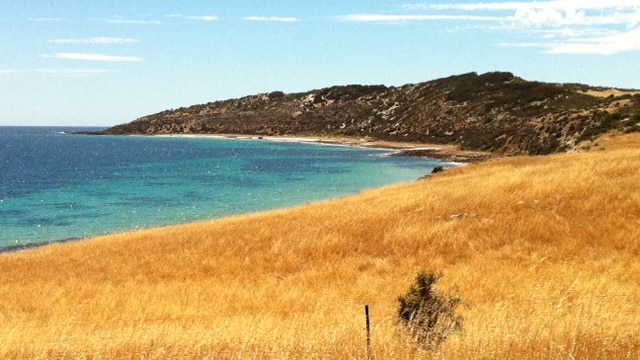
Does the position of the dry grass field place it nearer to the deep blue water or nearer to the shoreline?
the deep blue water

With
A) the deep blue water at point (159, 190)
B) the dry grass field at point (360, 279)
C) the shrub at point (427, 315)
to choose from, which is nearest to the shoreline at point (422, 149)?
the deep blue water at point (159, 190)

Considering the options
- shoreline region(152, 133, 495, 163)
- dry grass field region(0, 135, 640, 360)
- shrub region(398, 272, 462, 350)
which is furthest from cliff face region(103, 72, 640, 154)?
shrub region(398, 272, 462, 350)

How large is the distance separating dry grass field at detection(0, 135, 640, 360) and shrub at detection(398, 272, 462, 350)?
0.27m

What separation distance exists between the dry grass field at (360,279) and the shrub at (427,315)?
27 centimetres

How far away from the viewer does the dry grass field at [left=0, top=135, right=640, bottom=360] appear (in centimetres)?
703

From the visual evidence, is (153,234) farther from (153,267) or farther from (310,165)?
(310,165)

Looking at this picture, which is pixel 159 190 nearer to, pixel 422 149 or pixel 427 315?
pixel 427 315

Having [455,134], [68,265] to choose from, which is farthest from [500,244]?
[455,134]

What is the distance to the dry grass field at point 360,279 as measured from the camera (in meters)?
7.03

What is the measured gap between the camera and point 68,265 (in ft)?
63.9

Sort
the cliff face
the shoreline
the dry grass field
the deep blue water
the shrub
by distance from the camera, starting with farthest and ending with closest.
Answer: the shoreline, the cliff face, the deep blue water, the shrub, the dry grass field

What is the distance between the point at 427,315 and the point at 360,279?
570cm

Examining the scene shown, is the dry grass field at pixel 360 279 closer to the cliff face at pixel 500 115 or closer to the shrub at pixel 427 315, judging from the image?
the shrub at pixel 427 315

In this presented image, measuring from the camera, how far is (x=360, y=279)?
13742 millimetres
